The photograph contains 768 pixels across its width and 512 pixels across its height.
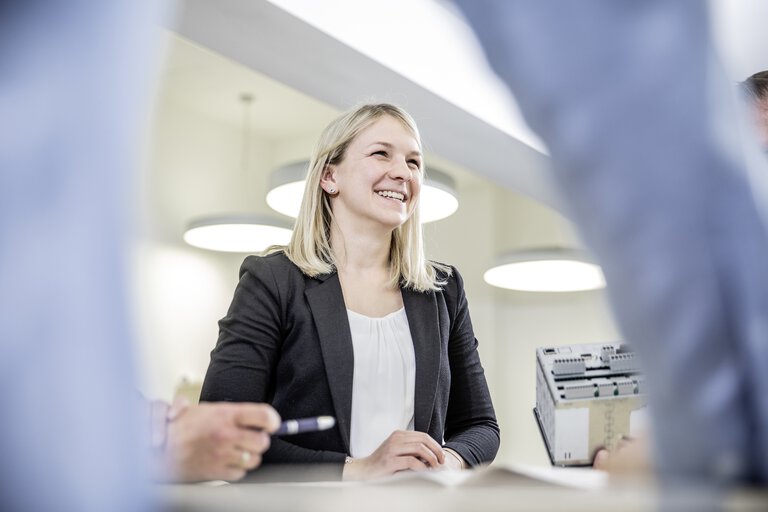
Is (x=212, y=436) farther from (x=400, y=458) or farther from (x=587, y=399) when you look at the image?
(x=400, y=458)

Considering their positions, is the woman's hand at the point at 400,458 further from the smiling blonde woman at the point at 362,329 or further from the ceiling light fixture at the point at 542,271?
the ceiling light fixture at the point at 542,271

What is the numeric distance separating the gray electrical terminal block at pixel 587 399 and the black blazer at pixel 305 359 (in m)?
0.54

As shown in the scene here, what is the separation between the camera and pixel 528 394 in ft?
20.5

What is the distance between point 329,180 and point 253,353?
20.4 inches

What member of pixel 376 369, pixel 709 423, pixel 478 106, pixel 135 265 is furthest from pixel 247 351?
pixel 478 106

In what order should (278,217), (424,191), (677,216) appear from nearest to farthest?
(677,216) < (424,191) < (278,217)

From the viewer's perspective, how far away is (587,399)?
0.94m

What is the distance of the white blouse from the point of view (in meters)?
1.53

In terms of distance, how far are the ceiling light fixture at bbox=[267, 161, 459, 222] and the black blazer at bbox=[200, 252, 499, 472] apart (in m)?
1.75

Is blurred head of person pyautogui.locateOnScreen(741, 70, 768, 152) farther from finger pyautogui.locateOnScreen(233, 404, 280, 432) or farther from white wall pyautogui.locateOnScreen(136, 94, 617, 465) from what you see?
white wall pyautogui.locateOnScreen(136, 94, 617, 465)

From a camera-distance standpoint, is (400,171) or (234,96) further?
(234,96)

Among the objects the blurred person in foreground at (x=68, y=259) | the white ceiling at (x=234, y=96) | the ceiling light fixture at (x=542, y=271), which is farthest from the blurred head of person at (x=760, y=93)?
the white ceiling at (x=234, y=96)

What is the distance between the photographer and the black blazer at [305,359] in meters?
1.49

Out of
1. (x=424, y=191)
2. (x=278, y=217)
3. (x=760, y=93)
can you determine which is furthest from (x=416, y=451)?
(x=278, y=217)
